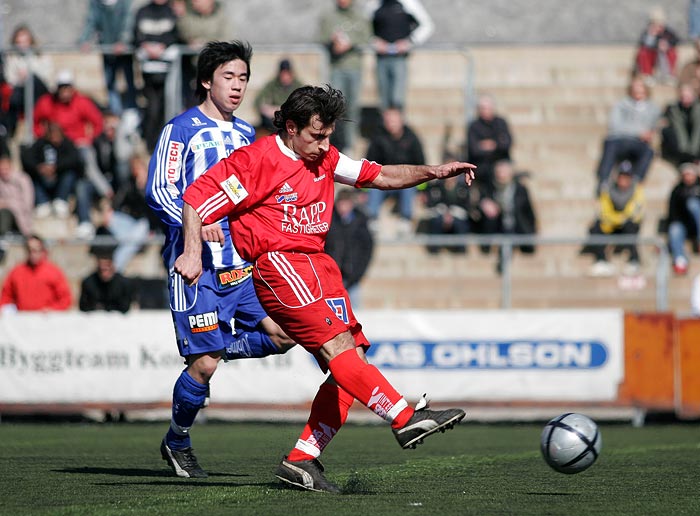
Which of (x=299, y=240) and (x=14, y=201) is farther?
(x=14, y=201)

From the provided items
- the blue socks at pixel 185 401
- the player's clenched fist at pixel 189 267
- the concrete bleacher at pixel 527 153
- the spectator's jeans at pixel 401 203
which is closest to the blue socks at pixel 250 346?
the blue socks at pixel 185 401

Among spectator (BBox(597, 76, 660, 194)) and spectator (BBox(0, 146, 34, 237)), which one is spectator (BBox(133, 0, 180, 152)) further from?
spectator (BBox(597, 76, 660, 194))

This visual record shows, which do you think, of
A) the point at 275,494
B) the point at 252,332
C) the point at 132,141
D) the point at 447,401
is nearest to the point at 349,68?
the point at 132,141

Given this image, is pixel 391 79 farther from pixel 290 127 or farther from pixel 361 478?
pixel 290 127

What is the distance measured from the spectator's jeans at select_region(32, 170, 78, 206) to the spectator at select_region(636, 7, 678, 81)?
9.19m

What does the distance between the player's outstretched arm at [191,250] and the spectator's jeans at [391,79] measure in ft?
41.4

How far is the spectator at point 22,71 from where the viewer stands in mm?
19484

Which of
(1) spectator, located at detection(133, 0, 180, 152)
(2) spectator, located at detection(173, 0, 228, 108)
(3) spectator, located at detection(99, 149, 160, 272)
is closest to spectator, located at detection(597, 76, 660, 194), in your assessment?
(2) spectator, located at detection(173, 0, 228, 108)

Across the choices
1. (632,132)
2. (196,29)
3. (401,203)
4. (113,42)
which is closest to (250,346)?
(401,203)

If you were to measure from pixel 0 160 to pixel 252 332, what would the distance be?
409 inches

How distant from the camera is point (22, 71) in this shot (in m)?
19.7

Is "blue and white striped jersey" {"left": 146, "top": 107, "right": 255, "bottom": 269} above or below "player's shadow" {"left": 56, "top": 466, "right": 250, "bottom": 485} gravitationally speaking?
above

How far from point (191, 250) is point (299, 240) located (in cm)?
61

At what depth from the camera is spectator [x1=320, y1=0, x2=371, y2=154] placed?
62.8 ft
